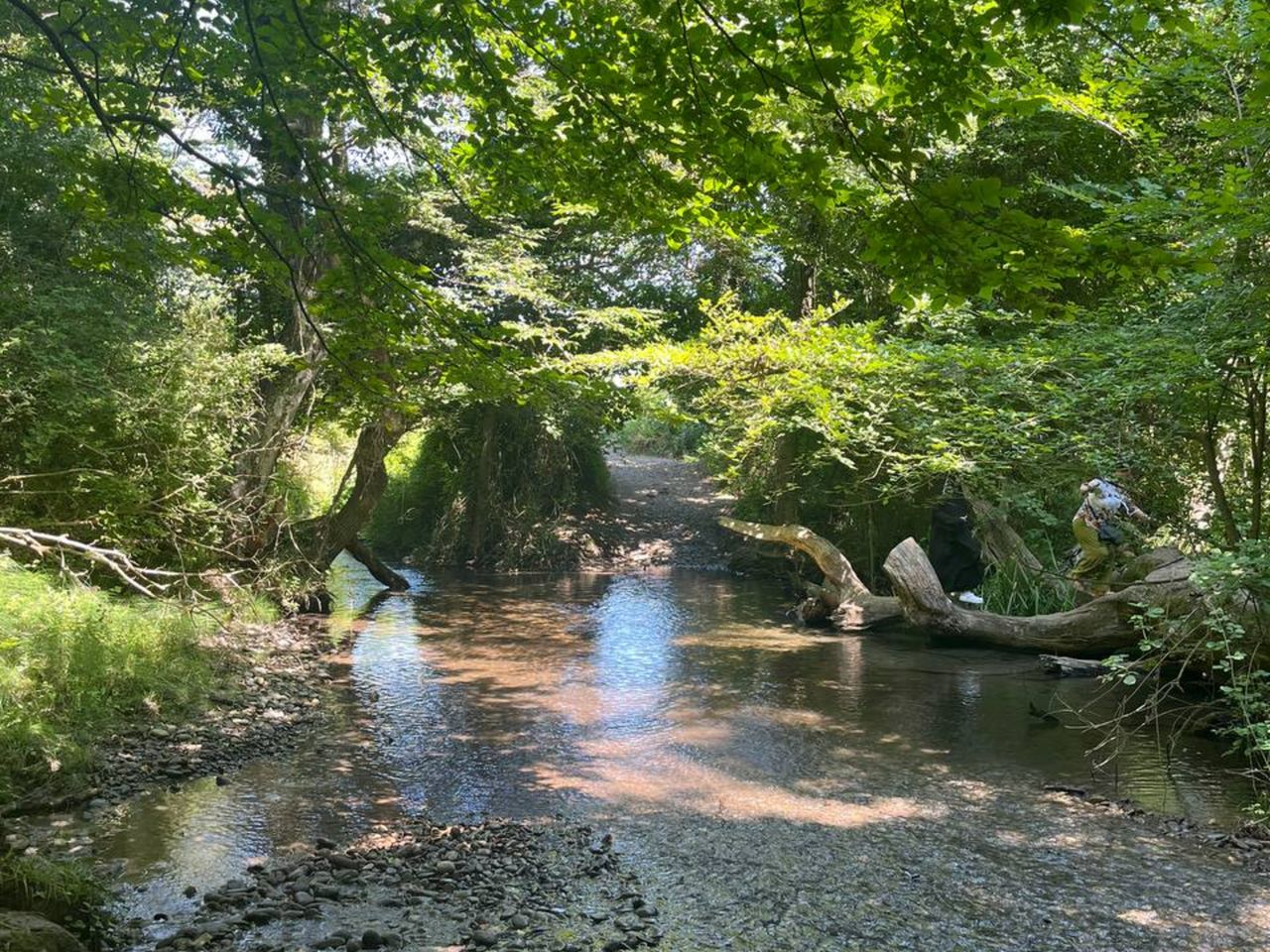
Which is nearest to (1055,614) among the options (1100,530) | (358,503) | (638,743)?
(1100,530)

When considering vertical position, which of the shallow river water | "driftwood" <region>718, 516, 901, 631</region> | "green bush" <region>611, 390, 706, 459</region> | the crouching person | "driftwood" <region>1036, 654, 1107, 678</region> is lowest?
the shallow river water

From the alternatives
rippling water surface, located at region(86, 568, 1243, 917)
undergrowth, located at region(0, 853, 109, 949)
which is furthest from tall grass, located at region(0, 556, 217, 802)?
undergrowth, located at region(0, 853, 109, 949)

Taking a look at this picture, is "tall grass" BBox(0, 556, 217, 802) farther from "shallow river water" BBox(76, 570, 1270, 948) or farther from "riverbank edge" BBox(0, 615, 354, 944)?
"shallow river water" BBox(76, 570, 1270, 948)

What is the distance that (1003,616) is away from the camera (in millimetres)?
11055

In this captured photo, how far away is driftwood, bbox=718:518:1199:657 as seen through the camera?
859cm

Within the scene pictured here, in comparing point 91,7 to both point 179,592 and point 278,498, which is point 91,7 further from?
point 278,498

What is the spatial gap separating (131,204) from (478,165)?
183 cm

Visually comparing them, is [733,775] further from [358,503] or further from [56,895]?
[358,503]

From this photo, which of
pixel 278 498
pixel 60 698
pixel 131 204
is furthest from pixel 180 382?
pixel 131 204

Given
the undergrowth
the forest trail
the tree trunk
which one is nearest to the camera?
the undergrowth

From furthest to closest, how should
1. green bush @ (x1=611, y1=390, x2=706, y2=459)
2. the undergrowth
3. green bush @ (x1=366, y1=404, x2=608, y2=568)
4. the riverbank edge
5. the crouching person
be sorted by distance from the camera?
green bush @ (x1=611, y1=390, x2=706, y2=459), green bush @ (x1=366, y1=404, x2=608, y2=568), the crouching person, the riverbank edge, the undergrowth

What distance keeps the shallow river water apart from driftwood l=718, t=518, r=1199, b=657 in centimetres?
43

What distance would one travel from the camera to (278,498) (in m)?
12.0

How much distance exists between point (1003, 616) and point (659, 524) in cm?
1279
